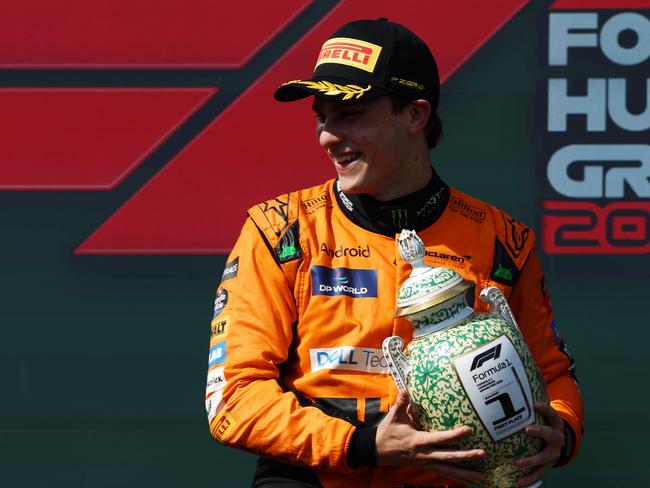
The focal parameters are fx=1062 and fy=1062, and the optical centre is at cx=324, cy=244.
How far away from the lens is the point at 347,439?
1779 mm

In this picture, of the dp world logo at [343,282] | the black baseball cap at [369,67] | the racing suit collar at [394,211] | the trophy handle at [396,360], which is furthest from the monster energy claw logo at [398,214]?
the trophy handle at [396,360]

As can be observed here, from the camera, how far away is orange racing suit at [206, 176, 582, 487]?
1.83 m

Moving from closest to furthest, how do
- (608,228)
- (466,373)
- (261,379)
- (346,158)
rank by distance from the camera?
(466,373)
(261,379)
(346,158)
(608,228)

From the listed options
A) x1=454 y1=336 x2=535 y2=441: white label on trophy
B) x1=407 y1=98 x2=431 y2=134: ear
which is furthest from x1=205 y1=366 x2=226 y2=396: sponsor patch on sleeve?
x1=407 y1=98 x2=431 y2=134: ear

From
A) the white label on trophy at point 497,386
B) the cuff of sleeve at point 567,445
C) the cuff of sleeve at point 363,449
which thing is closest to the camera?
the white label on trophy at point 497,386

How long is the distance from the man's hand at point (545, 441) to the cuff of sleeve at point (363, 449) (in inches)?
9.3

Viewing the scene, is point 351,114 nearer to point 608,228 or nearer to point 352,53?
point 352,53

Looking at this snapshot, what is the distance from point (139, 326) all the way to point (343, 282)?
0.88m

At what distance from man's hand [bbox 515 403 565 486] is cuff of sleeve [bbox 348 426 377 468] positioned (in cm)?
24

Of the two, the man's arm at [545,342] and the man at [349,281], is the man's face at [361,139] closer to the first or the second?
the man at [349,281]

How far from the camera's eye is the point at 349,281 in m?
1.96

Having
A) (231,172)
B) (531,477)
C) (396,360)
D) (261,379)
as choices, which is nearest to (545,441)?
(531,477)

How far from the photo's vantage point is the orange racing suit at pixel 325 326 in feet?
6.00

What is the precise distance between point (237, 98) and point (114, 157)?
34 centimetres
